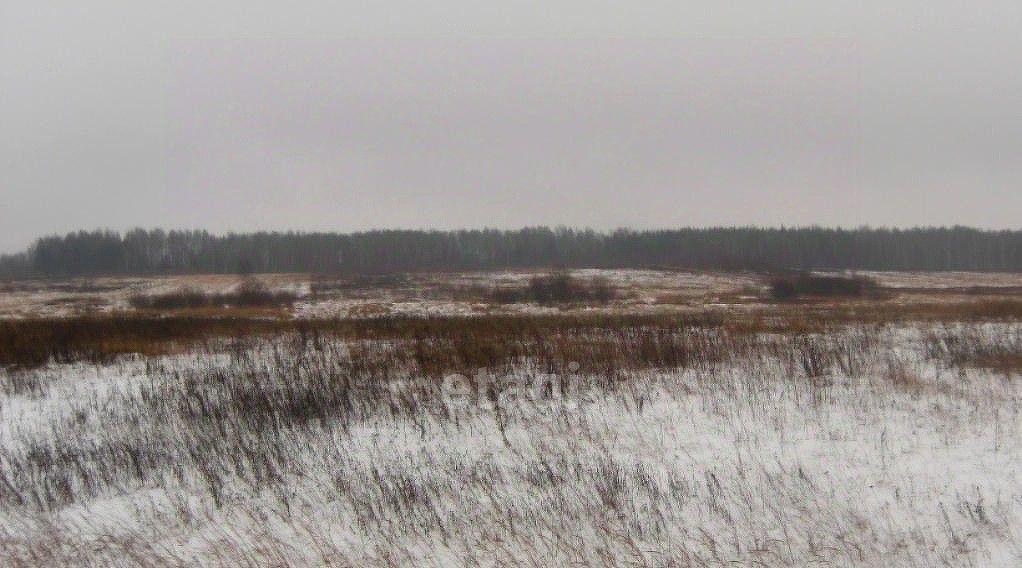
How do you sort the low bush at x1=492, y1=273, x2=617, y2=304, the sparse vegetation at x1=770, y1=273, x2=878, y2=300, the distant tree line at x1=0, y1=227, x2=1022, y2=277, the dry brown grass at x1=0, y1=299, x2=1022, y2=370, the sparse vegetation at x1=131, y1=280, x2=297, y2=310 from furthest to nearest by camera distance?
the distant tree line at x1=0, y1=227, x2=1022, y2=277 < the sparse vegetation at x1=770, y1=273, x2=878, y2=300 < the sparse vegetation at x1=131, y1=280, x2=297, y2=310 < the low bush at x1=492, y1=273, x2=617, y2=304 < the dry brown grass at x1=0, y1=299, x2=1022, y2=370

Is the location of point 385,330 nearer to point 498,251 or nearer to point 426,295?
point 426,295

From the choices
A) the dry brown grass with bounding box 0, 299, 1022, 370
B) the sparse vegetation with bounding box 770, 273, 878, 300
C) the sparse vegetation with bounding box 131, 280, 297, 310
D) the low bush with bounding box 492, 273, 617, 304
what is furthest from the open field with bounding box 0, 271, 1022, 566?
the sparse vegetation with bounding box 770, 273, 878, 300

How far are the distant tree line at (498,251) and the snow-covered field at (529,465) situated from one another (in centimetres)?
5498

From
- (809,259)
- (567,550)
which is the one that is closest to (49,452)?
(567,550)

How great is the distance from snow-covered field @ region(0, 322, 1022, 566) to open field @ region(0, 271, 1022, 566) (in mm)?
31

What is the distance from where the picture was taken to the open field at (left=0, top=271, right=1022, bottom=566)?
13.3 feet

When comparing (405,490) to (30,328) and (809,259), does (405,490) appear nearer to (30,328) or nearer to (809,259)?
(30,328)

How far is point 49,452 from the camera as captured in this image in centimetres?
615

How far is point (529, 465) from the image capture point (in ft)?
17.7

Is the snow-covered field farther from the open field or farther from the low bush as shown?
the low bush

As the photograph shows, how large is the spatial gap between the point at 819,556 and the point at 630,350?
7.17 m

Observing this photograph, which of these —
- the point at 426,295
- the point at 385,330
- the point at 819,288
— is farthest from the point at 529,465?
the point at 819,288

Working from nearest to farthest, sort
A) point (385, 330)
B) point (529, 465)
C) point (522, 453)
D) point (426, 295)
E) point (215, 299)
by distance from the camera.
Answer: point (529, 465), point (522, 453), point (385, 330), point (215, 299), point (426, 295)

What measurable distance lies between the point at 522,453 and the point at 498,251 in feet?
256
